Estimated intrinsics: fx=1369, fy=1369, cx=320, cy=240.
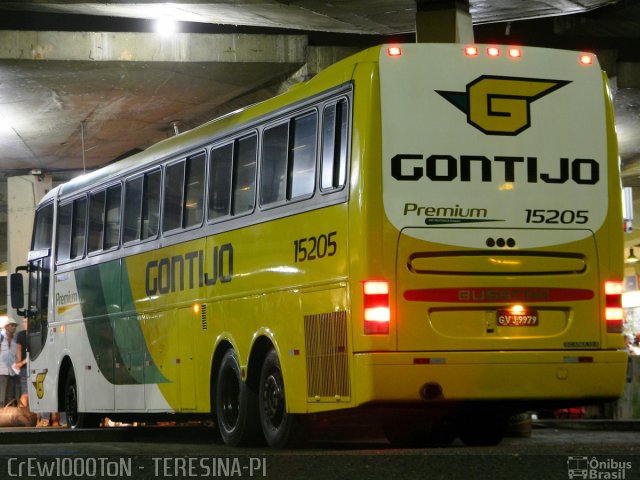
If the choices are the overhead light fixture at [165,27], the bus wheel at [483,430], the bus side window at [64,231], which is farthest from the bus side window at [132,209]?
the overhead light fixture at [165,27]

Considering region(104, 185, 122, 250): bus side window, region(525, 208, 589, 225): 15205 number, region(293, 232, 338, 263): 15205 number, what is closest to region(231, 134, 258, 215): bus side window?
region(293, 232, 338, 263): 15205 number

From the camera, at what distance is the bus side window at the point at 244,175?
13.6 m

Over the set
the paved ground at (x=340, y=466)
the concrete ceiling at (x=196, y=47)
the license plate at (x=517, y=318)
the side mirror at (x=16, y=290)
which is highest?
the concrete ceiling at (x=196, y=47)

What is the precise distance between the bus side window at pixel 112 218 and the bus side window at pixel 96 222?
0.21 m

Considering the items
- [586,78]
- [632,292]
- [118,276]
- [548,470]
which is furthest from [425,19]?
[632,292]

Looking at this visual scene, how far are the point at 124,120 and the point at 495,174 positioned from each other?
16889 millimetres

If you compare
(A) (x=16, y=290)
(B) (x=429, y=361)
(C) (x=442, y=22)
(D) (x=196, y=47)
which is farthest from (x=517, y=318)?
(D) (x=196, y=47)

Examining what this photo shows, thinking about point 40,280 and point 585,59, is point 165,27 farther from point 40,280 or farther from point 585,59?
point 585,59

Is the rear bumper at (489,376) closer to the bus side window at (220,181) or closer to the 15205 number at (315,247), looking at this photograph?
the 15205 number at (315,247)

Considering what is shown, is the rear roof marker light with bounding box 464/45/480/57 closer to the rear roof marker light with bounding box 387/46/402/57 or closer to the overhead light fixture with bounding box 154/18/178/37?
the rear roof marker light with bounding box 387/46/402/57

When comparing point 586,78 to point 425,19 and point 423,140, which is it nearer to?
point 423,140

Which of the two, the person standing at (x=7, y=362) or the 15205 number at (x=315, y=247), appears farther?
the person standing at (x=7, y=362)

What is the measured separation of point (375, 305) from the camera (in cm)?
1117

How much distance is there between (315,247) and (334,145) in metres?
Result: 0.92
